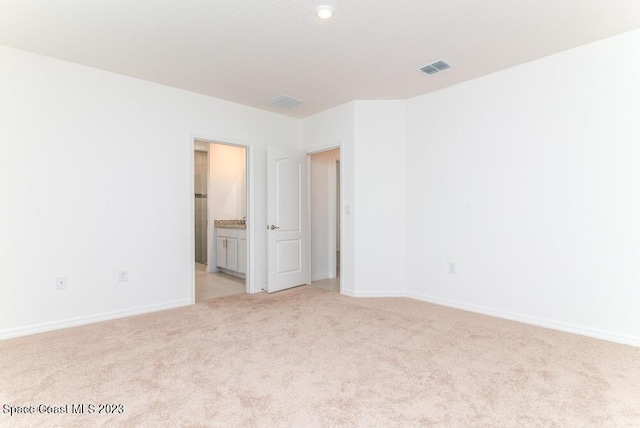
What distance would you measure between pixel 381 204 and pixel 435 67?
1.74m

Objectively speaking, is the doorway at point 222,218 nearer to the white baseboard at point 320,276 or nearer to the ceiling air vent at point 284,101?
the white baseboard at point 320,276

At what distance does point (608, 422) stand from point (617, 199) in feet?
6.37

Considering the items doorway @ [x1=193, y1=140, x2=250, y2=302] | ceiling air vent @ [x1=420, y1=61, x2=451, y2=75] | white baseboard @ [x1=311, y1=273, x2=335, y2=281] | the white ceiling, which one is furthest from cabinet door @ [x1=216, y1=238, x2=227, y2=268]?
ceiling air vent @ [x1=420, y1=61, x2=451, y2=75]

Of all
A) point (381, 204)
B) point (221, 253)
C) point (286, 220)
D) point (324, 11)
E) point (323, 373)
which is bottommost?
point (323, 373)

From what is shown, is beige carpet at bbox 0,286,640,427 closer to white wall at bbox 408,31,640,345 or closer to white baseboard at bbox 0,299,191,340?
white baseboard at bbox 0,299,191,340

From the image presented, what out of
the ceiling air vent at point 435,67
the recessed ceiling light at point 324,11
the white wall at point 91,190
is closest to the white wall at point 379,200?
the ceiling air vent at point 435,67

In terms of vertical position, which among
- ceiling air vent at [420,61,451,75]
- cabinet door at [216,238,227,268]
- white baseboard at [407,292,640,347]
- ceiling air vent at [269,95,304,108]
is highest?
ceiling air vent at [420,61,451,75]

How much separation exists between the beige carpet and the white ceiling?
8.37 ft

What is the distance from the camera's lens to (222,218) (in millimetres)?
6625

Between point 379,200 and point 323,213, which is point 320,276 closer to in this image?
point 323,213

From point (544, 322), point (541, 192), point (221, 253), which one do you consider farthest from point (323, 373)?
point (221, 253)

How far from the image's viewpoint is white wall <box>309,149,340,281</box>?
5480 mm

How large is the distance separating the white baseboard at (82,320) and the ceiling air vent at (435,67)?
372cm

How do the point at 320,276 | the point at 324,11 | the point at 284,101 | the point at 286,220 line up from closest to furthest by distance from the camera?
1. the point at 324,11
2. the point at 284,101
3. the point at 286,220
4. the point at 320,276
